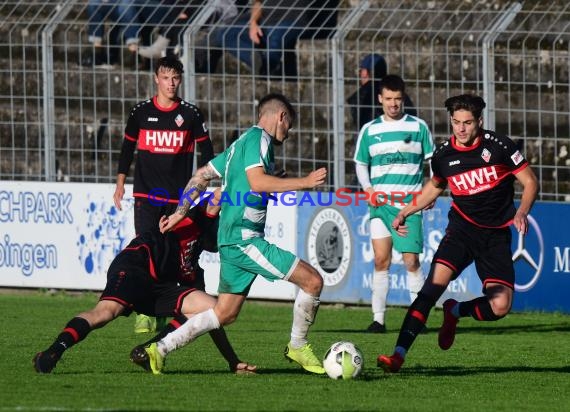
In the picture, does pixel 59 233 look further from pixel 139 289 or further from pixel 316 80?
pixel 139 289

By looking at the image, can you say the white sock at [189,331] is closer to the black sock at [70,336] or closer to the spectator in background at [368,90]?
the black sock at [70,336]

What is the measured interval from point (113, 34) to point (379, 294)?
20.4 feet

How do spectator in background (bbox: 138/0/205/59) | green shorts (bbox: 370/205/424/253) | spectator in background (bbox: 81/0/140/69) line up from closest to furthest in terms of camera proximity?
green shorts (bbox: 370/205/424/253) < spectator in background (bbox: 138/0/205/59) < spectator in background (bbox: 81/0/140/69)

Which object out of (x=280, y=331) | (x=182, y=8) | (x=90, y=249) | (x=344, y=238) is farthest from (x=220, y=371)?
(x=182, y=8)

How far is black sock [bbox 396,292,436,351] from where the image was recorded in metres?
10.0

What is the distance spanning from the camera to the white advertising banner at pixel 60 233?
55.8 ft

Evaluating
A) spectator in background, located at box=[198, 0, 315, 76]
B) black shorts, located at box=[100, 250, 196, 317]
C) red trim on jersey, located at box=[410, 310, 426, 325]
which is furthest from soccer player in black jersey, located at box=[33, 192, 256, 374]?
spectator in background, located at box=[198, 0, 315, 76]

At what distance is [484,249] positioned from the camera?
1062cm

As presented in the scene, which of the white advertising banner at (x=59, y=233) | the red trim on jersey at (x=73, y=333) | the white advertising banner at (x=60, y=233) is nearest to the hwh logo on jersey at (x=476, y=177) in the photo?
the red trim on jersey at (x=73, y=333)

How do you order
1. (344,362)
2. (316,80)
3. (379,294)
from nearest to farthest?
(344,362) → (379,294) → (316,80)

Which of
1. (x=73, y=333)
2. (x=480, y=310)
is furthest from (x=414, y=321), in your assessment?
(x=73, y=333)

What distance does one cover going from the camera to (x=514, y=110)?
1538 cm

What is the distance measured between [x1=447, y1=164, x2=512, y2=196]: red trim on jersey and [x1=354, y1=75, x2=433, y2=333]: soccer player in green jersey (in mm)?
2961

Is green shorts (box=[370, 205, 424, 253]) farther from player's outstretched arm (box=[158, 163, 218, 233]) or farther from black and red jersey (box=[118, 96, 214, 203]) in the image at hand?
player's outstretched arm (box=[158, 163, 218, 233])
